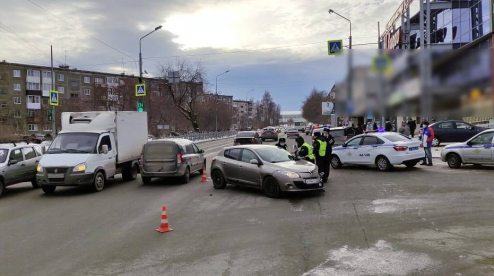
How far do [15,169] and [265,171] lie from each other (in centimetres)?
828

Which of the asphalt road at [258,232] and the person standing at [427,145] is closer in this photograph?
the asphalt road at [258,232]

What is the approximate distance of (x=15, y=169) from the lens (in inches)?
488

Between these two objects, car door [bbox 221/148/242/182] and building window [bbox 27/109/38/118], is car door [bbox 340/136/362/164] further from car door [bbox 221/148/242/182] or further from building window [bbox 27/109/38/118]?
building window [bbox 27/109/38/118]

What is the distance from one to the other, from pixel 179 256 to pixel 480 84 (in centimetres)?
514

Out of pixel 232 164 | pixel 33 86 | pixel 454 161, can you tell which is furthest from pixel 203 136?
pixel 232 164

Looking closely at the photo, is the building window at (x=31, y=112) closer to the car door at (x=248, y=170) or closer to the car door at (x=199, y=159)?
the car door at (x=199, y=159)

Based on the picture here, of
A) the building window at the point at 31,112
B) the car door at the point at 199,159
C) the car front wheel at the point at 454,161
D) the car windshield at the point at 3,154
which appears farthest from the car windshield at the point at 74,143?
the building window at the point at 31,112

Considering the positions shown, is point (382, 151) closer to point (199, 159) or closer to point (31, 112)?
point (199, 159)

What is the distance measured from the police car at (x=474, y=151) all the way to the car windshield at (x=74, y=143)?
526 inches

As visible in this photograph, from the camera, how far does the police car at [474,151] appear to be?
45.1 feet

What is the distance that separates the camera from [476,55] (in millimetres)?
1642

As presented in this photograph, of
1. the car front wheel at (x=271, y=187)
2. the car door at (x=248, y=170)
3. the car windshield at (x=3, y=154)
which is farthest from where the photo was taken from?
the car windshield at (x=3, y=154)

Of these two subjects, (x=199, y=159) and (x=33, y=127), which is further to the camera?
(x=33, y=127)

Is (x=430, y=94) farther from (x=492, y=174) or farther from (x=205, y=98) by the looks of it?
(x=205, y=98)
